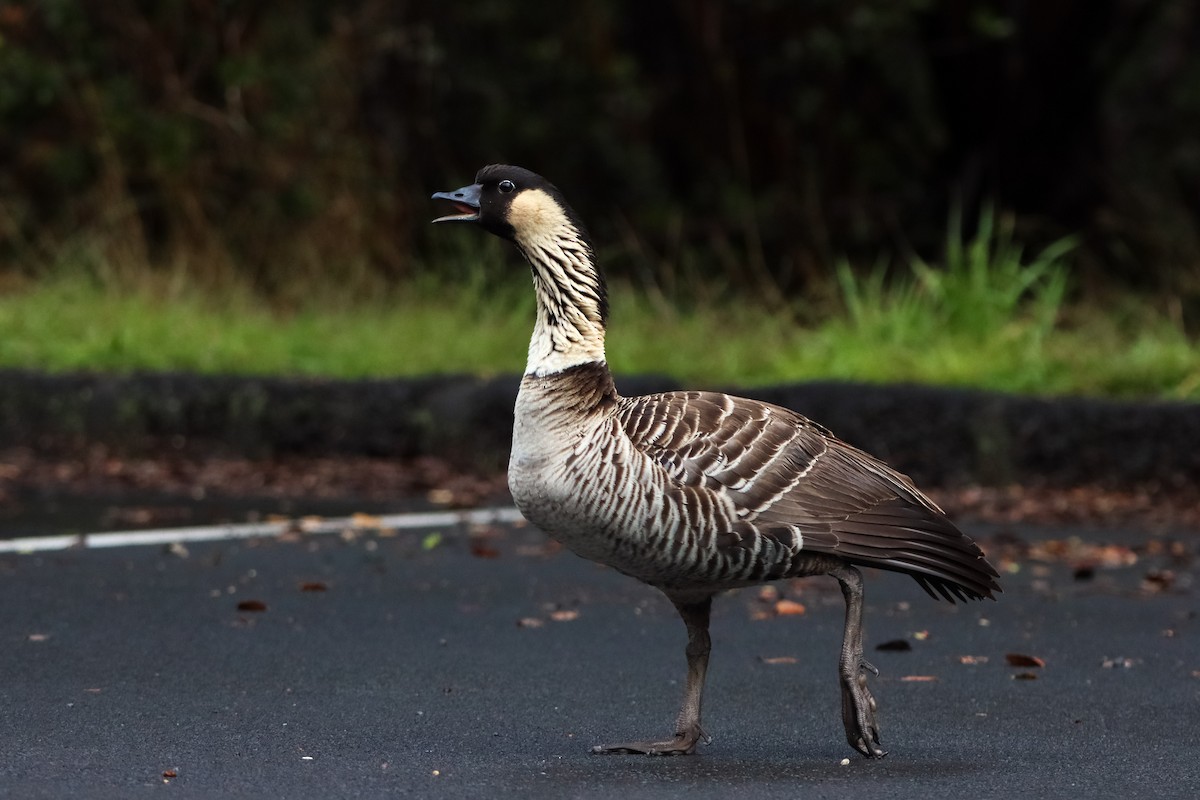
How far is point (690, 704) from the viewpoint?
5441 mm

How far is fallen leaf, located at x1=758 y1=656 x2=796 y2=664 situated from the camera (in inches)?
271

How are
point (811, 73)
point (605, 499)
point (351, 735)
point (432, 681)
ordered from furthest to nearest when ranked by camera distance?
point (811, 73)
point (432, 681)
point (351, 735)
point (605, 499)

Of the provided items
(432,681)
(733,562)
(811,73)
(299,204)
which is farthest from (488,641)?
(811,73)

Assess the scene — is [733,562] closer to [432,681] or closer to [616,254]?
[432,681]

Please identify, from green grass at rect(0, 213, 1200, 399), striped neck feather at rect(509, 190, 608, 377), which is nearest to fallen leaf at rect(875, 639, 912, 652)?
striped neck feather at rect(509, 190, 608, 377)

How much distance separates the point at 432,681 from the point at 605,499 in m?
1.64

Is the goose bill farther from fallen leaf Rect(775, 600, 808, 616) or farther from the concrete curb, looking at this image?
the concrete curb

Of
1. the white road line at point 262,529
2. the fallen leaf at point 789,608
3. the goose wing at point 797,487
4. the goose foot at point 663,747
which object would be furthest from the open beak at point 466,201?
the white road line at point 262,529

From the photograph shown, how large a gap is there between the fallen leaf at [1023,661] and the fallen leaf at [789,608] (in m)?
1.25

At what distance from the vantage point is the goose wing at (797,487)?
205 inches

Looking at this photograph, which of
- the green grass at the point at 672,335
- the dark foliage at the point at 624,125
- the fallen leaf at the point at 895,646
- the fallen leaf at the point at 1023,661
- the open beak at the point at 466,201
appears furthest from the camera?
the dark foliage at the point at 624,125

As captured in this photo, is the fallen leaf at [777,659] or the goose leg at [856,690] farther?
the fallen leaf at [777,659]

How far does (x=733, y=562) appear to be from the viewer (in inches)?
203

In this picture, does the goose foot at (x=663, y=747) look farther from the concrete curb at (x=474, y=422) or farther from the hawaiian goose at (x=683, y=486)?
the concrete curb at (x=474, y=422)
